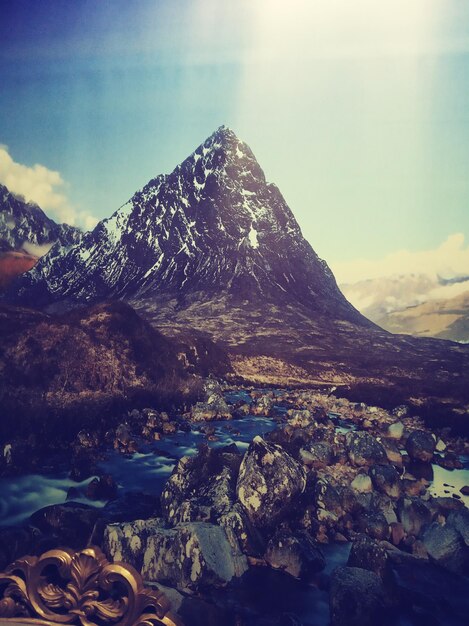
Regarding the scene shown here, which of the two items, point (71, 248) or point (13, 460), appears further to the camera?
point (71, 248)

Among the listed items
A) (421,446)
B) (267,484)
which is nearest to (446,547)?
(267,484)

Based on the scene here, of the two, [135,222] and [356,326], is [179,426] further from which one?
[356,326]

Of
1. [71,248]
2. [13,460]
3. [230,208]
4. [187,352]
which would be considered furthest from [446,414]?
[230,208]

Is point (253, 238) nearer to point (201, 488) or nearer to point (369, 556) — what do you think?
point (201, 488)

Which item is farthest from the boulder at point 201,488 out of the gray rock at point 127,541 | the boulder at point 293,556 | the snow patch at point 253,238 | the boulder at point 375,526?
the snow patch at point 253,238

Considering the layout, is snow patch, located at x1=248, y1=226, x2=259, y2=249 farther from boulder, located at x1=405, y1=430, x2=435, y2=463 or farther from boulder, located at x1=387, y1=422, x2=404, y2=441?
boulder, located at x1=405, y1=430, x2=435, y2=463

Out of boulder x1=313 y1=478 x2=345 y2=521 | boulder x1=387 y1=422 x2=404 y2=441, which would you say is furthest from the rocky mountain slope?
boulder x1=387 y1=422 x2=404 y2=441
